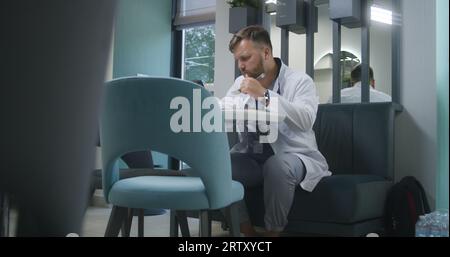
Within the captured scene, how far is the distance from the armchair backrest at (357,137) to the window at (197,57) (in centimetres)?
54

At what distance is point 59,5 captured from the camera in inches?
12.9

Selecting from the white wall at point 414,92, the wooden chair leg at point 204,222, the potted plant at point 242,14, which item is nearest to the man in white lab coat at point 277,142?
the wooden chair leg at point 204,222

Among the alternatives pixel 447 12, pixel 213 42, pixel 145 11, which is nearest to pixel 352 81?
pixel 213 42

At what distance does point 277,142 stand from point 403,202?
484 mm

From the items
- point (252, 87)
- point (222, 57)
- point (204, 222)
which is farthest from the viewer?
point (222, 57)

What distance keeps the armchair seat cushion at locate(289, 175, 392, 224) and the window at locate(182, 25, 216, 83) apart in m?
0.54

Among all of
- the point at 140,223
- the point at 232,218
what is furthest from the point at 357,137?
the point at 140,223

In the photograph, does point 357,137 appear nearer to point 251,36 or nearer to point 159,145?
point 251,36

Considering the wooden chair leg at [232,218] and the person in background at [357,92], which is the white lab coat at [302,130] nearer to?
the wooden chair leg at [232,218]

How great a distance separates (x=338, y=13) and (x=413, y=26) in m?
0.30

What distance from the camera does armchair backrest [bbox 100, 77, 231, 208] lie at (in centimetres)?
74

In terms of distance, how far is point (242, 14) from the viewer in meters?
1.98

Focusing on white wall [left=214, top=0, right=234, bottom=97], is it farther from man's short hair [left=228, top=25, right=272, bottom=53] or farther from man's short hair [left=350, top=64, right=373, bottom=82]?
man's short hair [left=228, top=25, right=272, bottom=53]
